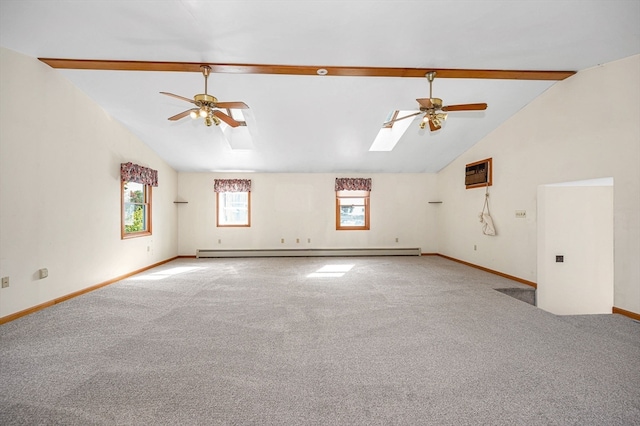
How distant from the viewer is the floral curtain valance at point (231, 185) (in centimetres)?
723

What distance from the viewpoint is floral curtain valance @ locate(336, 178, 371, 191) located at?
7367 millimetres

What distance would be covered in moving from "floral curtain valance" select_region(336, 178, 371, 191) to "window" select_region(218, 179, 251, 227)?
249cm

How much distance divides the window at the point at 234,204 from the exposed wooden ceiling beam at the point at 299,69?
3.98 meters

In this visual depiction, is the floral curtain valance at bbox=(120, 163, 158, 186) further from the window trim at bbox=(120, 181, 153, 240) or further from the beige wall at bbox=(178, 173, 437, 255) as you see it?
the beige wall at bbox=(178, 173, 437, 255)

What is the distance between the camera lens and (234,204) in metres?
7.49

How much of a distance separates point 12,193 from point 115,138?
2.05 m

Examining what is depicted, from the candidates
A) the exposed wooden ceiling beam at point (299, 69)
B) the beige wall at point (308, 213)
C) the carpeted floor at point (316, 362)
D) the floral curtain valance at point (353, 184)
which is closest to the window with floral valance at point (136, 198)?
the beige wall at point (308, 213)

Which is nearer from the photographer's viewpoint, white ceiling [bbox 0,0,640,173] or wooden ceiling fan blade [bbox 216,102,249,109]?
white ceiling [bbox 0,0,640,173]

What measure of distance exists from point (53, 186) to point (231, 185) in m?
3.89

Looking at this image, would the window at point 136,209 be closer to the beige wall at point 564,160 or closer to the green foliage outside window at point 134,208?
the green foliage outside window at point 134,208

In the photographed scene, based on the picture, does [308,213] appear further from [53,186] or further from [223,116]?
[53,186]

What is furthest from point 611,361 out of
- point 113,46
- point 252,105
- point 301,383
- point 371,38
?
point 113,46

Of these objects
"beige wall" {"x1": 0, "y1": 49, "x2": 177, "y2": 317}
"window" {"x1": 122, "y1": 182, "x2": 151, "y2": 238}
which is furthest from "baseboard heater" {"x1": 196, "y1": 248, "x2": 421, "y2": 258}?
"beige wall" {"x1": 0, "y1": 49, "x2": 177, "y2": 317}

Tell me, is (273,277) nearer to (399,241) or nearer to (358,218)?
(358,218)
